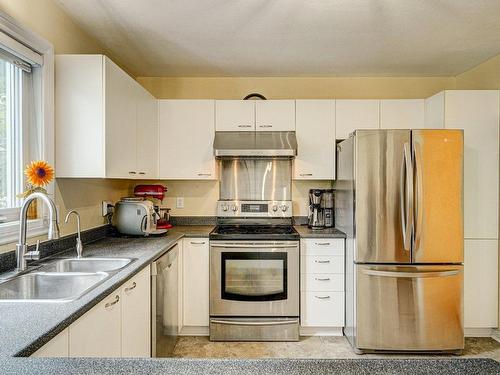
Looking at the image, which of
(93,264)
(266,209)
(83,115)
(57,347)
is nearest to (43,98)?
(83,115)

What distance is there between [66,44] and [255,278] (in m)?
2.33

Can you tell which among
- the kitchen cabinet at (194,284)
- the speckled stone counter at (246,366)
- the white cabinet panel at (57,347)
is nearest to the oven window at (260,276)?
the kitchen cabinet at (194,284)

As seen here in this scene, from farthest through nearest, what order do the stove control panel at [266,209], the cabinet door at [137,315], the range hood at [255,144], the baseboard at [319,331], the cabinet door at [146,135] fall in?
1. the stove control panel at [266,209]
2. the range hood at [255,144]
3. the baseboard at [319,331]
4. the cabinet door at [146,135]
5. the cabinet door at [137,315]

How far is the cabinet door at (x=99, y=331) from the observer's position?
134cm

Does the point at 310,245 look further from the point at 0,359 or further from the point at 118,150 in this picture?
the point at 0,359

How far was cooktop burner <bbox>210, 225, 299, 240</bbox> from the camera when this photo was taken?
123 inches

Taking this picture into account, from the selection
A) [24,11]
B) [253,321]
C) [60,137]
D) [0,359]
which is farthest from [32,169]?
[253,321]

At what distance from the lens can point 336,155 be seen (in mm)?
3518

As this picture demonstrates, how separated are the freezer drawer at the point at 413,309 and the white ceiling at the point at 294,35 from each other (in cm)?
183

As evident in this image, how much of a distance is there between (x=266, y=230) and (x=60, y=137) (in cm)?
197

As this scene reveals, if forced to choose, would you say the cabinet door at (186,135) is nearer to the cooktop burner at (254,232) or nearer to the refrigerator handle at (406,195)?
the cooktop burner at (254,232)

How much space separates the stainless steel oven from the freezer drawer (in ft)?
2.08

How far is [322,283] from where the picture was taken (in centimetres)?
317

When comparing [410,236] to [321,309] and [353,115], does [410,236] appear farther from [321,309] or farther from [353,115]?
[353,115]
